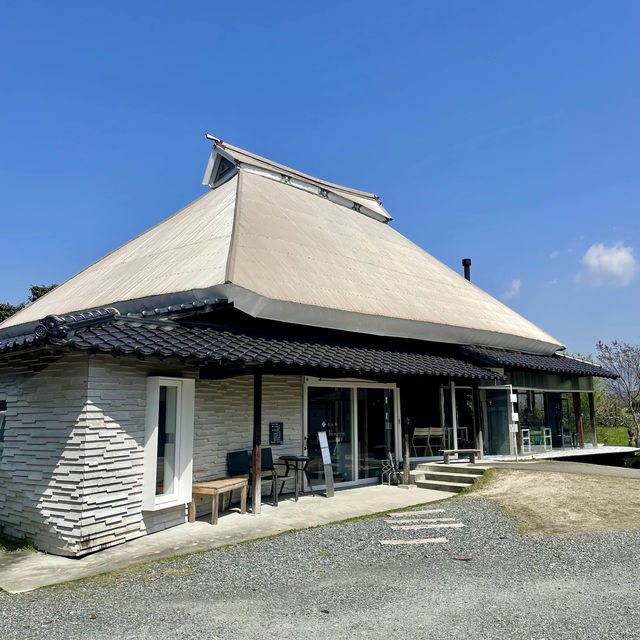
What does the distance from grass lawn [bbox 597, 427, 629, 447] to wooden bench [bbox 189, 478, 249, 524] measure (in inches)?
834

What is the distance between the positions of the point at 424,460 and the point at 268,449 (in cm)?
520

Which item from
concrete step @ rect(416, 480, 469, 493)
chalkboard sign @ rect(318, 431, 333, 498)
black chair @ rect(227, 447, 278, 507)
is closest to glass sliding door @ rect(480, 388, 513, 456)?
concrete step @ rect(416, 480, 469, 493)

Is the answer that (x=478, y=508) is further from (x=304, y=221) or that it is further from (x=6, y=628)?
(x=304, y=221)

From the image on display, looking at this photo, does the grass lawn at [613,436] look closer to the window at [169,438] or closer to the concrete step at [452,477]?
the concrete step at [452,477]

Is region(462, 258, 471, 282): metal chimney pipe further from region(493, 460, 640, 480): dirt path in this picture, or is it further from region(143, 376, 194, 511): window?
region(143, 376, 194, 511): window

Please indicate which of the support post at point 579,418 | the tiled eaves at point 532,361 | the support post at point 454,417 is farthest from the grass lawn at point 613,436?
the support post at point 454,417

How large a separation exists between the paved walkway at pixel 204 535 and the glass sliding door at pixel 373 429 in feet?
3.98

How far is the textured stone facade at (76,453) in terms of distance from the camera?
6750 millimetres

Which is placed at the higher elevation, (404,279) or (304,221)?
(304,221)

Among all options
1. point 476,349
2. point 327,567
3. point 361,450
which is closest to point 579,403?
point 476,349

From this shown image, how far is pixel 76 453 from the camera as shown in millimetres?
6781

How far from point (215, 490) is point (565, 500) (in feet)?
19.3

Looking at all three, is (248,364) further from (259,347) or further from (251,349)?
(259,347)

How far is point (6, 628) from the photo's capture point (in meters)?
4.39
